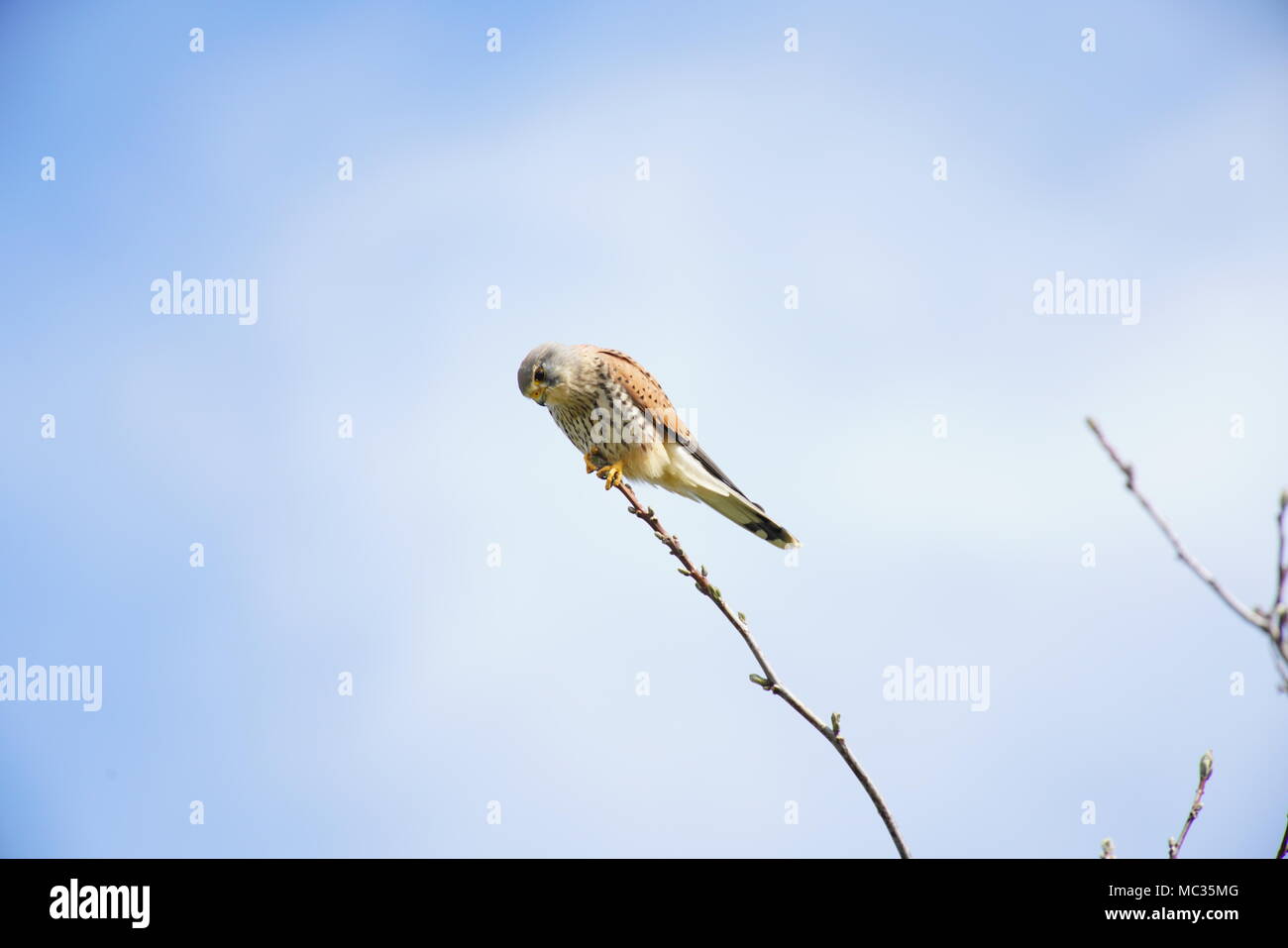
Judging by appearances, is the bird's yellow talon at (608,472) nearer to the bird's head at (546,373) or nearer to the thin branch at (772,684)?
the bird's head at (546,373)

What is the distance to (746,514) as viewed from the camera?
208 inches

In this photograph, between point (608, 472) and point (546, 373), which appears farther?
point (546, 373)

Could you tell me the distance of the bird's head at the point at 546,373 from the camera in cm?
524

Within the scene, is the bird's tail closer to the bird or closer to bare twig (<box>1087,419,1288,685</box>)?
the bird

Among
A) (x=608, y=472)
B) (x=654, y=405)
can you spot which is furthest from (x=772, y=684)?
(x=654, y=405)

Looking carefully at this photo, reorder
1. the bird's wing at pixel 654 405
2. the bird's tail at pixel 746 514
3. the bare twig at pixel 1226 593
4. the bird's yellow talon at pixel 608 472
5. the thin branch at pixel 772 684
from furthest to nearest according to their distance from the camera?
1. the bird's wing at pixel 654 405
2. the bird's tail at pixel 746 514
3. the bird's yellow talon at pixel 608 472
4. the thin branch at pixel 772 684
5. the bare twig at pixel 1226 593

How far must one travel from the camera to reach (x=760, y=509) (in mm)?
5199

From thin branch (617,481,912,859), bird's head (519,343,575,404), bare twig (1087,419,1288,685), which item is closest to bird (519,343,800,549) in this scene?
bird's head (519,343,575,404)

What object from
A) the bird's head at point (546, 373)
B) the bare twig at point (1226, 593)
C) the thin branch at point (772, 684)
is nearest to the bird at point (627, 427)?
the bird's head at point (546, 373)

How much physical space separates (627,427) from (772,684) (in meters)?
2.88

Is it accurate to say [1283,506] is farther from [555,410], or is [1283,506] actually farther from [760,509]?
[555,410]

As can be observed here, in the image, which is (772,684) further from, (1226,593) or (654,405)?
(654,405)
